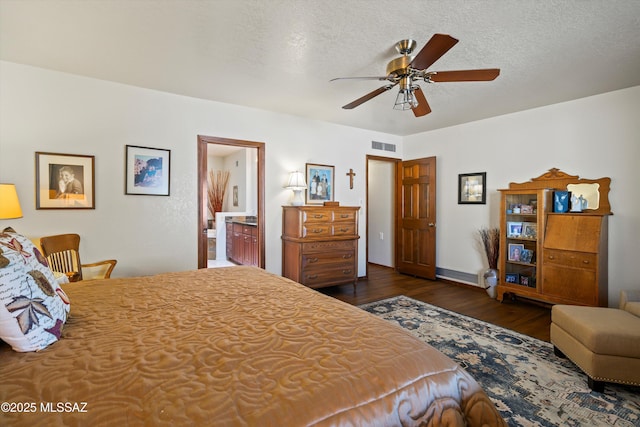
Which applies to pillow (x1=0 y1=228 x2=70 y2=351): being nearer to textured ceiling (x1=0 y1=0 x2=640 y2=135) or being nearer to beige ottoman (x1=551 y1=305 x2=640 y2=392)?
textured ceiling (x1=0 y1=0 x2=640 y2=135)

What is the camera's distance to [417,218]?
216 inches

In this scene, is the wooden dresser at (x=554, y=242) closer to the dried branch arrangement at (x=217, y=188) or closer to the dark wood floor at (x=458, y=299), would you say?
the dark wood floor at (x=458, y=299)

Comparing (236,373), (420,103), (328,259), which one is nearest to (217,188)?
(328,259)

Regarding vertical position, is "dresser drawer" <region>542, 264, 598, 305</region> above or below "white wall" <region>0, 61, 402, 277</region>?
below

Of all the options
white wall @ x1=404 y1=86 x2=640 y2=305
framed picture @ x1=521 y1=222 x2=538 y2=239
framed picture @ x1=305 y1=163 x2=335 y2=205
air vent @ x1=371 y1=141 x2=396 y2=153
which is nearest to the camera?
white wall @ x1=404 y1=86 x2=640 y2=305

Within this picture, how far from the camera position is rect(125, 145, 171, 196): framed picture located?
3.34 m

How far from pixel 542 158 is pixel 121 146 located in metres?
5.32

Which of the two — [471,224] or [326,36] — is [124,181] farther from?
[471,224]

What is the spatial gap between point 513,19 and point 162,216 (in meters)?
3.83

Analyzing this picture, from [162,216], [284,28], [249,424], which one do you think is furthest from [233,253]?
[249,424]

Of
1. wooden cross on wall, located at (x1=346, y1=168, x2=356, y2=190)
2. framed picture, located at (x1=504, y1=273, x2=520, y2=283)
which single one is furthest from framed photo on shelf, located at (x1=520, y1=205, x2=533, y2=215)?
wooden cross on wall, located at (x1=346, y1=168, x2=356, y2=190)

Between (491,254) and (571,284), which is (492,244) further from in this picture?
(571,284)

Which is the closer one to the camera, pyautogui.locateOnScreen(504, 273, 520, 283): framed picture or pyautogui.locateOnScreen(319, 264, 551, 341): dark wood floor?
pyautogui.locateOnScreen(319, 264, 551, 341): dark wood floor

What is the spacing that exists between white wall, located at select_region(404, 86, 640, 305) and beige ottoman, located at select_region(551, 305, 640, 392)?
1740 millimetres
